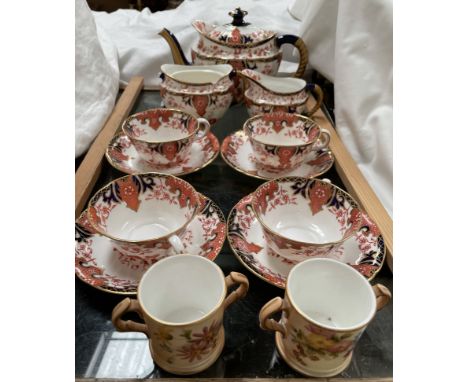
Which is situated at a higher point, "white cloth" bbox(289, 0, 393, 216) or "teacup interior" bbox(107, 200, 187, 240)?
"white cloth" bbox(289, 0, 393, 216)

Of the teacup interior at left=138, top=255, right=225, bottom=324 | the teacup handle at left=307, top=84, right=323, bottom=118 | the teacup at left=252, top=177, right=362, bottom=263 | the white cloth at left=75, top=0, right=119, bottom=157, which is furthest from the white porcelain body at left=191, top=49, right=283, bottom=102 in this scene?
the teacup interior at left=138, top=255, right=225, bottom=324

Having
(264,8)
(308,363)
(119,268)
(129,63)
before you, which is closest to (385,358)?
(308,363)

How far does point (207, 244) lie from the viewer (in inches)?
22.8

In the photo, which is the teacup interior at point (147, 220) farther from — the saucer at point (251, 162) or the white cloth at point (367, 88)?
the white cloth at point (367, 88)

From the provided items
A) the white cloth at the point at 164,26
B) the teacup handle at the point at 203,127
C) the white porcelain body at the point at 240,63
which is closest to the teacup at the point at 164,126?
the teacup handle at the point at 203,127

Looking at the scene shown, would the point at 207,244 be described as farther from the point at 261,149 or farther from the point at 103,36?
the point at 103,36

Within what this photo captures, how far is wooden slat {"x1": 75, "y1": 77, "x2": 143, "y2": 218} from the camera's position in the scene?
0.69m

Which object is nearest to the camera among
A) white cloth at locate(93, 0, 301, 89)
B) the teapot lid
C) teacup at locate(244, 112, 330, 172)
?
teacup at locate(244, 112, 330, 172)

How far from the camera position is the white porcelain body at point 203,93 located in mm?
894

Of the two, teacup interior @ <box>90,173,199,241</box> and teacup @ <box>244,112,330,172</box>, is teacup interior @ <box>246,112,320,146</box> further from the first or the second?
teacup interior @ <box>90,173,199,241</box>

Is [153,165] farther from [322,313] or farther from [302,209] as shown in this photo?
[322,313]

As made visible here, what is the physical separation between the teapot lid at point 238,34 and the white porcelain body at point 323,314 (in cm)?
69

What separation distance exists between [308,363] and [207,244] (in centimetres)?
22

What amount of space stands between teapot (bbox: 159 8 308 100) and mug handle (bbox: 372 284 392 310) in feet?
2.33
